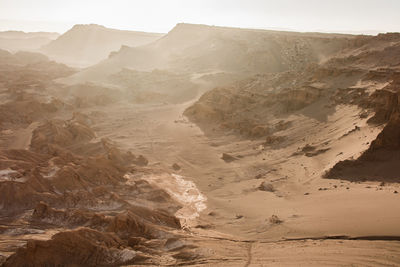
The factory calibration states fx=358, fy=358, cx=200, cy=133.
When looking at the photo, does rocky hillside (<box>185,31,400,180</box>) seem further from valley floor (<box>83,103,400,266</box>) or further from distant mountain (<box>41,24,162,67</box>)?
distant mountain (<box>41,24,162,67</box>)

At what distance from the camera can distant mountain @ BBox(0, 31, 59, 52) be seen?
71.2 m

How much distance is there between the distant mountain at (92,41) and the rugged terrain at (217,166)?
35555 mm

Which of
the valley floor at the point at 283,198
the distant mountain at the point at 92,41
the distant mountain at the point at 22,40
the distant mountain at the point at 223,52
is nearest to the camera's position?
the valley floor at the point at 283,198

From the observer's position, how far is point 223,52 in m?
27.9

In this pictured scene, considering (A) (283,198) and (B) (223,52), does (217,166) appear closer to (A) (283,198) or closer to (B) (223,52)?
(A) (283,198)

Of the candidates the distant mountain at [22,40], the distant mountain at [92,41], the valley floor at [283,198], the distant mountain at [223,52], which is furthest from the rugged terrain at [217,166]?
the distant mountain at [22,40]

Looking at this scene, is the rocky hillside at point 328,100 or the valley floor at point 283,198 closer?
the valley floor at point 283,198

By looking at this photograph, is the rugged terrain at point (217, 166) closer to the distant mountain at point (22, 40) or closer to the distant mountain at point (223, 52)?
the distant mountain at point (223, 52)

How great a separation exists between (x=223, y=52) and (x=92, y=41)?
131ft

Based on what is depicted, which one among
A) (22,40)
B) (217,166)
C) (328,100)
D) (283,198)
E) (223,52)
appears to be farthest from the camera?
(22,40)

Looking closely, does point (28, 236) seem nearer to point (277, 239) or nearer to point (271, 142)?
point (277, 239)

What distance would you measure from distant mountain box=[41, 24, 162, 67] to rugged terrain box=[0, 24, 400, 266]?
117 feet

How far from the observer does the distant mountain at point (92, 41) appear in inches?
2308

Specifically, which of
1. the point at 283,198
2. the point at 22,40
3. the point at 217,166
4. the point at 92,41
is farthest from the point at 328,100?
the point at 22,40
